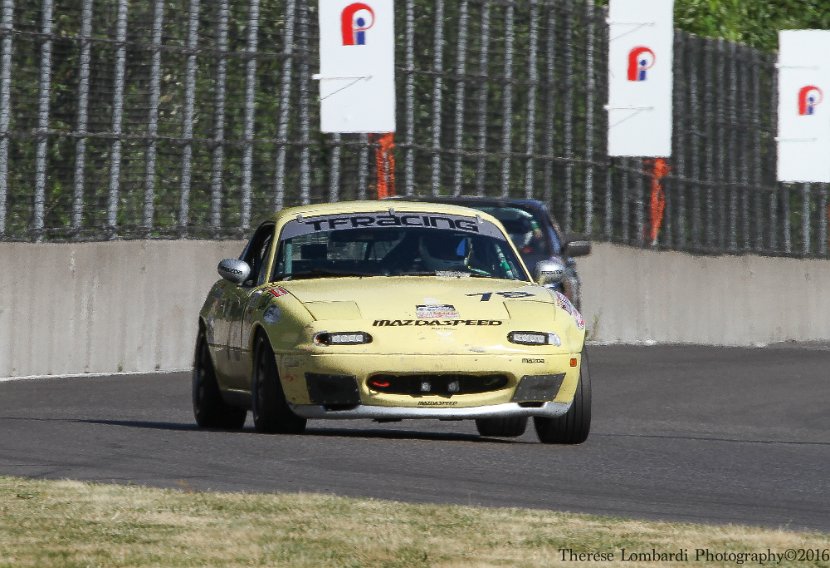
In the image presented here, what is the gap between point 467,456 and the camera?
484 inches

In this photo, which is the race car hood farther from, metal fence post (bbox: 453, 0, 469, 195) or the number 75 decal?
metal fence post (bbox: 453, 0, 469, 195)

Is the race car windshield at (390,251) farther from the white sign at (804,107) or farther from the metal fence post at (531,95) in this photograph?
the white sign at (804,107)

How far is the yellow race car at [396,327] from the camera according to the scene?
12539 millimetres

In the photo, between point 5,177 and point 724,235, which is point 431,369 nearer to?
point 5,177

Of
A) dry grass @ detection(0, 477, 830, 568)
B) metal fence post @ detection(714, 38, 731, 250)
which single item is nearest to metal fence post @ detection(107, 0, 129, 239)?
dry grass @ detection(0, 477, 830, 568)

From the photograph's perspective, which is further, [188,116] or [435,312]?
[188,116]

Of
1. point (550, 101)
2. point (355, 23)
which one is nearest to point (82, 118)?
point (355, 23)

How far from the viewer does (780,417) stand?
17984 mm

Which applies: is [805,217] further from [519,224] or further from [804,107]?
[519,224]

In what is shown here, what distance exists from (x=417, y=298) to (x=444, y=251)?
1041 millimetres

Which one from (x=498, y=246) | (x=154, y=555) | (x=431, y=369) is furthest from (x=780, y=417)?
(x=154, y=555)

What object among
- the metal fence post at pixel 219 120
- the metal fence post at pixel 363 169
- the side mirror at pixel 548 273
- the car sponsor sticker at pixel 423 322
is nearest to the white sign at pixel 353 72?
the metal fence post at pixel 219 120

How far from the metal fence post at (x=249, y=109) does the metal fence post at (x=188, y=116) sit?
76cm

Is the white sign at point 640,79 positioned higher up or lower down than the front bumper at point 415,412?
higher up
